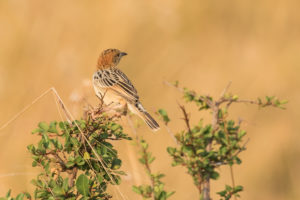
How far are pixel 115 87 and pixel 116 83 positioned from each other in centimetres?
8

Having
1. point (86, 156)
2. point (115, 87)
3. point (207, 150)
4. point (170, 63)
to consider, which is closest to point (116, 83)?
point (115, 87)

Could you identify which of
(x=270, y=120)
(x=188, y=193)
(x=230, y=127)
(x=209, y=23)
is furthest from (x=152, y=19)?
(x=230, y=127)

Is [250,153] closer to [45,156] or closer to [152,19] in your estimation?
[152,19]

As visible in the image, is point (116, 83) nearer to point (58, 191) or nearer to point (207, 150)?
point (207, 150)

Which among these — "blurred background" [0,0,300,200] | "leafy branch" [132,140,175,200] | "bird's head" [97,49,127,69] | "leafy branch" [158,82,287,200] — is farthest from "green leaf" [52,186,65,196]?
"bird's head" [97,49,127,69]

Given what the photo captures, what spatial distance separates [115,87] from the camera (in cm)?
600

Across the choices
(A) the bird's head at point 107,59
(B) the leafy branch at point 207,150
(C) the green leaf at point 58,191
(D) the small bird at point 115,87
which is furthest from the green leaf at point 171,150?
(A) the bird's head at point 107,59

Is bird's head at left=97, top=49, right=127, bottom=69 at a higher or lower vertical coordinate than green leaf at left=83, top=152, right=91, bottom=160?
higher

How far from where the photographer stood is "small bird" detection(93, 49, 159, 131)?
5598mm

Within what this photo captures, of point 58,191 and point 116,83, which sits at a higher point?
point 116,83

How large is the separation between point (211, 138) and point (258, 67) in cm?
500

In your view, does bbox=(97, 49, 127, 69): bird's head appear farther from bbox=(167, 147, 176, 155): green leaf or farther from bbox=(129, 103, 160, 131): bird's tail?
bbox=(167, 147, 176, 155): green leaf

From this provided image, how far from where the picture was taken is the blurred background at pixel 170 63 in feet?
20.2

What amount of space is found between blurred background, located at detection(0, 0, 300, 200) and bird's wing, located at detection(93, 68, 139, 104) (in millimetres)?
346
